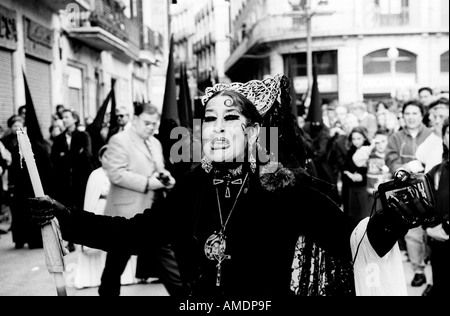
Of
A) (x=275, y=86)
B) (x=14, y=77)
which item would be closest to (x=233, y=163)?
(x=275, y=86)

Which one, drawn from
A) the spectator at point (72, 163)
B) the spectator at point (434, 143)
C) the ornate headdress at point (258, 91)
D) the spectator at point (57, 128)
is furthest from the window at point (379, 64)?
the ornate headdress at point (258, 91)

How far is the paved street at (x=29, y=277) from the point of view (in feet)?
10.3

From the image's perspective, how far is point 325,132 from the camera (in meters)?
9.59

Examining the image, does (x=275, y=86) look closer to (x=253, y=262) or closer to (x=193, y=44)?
(x=253, y=262)

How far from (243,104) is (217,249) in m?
0.52

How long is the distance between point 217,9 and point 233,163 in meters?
0.82

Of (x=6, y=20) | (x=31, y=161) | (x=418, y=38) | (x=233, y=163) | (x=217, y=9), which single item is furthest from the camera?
(x=6, y=20)

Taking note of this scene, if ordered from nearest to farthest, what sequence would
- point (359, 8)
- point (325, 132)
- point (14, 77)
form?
1. point (359, 8)
2. point (325, 132)
3. point (14, 77)

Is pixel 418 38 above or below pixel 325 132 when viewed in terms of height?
above

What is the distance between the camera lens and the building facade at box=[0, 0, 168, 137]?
10.1 meters

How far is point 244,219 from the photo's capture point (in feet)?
8.44

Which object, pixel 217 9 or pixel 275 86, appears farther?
pixel 217 9

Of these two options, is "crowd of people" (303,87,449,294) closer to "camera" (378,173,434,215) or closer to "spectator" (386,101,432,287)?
"spectator" (386,101,432,287)

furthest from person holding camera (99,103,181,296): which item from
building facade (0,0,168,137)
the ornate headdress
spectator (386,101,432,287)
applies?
spectator (386,101,432,287)
